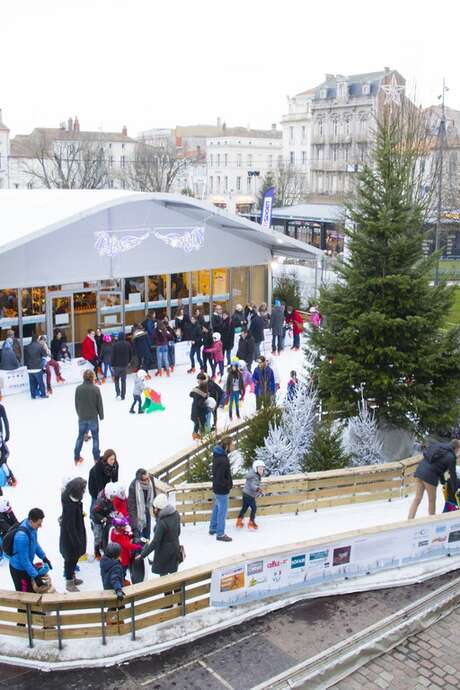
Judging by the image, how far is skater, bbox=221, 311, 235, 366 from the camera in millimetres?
19875

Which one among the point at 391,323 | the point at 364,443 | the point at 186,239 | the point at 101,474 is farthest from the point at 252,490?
the point at 186,239

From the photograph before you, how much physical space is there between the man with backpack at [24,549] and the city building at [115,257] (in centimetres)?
1053

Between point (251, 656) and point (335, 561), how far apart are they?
184cm

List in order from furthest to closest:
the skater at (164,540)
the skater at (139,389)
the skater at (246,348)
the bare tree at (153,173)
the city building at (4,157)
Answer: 1. the city building at (4,157)
2. the bare tree at (153,173)
3. the skater at (246,348)
4. the skater at (139,389)
5. the skater at (164,540)

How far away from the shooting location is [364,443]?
12.5m

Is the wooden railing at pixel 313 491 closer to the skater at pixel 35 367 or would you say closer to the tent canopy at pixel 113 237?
the skater at pixel 35 367

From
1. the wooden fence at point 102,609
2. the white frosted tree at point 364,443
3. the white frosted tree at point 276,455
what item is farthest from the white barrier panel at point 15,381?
the wooden fence at point 102,609

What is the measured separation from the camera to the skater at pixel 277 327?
2133 centimetres

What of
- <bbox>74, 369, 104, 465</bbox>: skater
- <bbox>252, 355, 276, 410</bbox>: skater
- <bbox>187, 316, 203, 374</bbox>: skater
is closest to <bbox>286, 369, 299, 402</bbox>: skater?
<bbox>252, 355, 276, 410</bbox>: skater

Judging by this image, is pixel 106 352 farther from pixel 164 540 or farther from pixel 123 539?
pixel 164 540

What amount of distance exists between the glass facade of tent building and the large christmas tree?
973cm

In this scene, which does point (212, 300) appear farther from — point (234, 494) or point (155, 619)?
point (155, 619)

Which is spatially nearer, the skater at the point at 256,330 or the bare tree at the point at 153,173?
the skater at the point at 256,330

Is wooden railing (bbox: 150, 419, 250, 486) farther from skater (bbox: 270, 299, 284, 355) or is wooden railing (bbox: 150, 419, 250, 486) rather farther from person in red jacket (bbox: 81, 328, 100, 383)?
skater (bbox: 270, 299, 284, 355)
